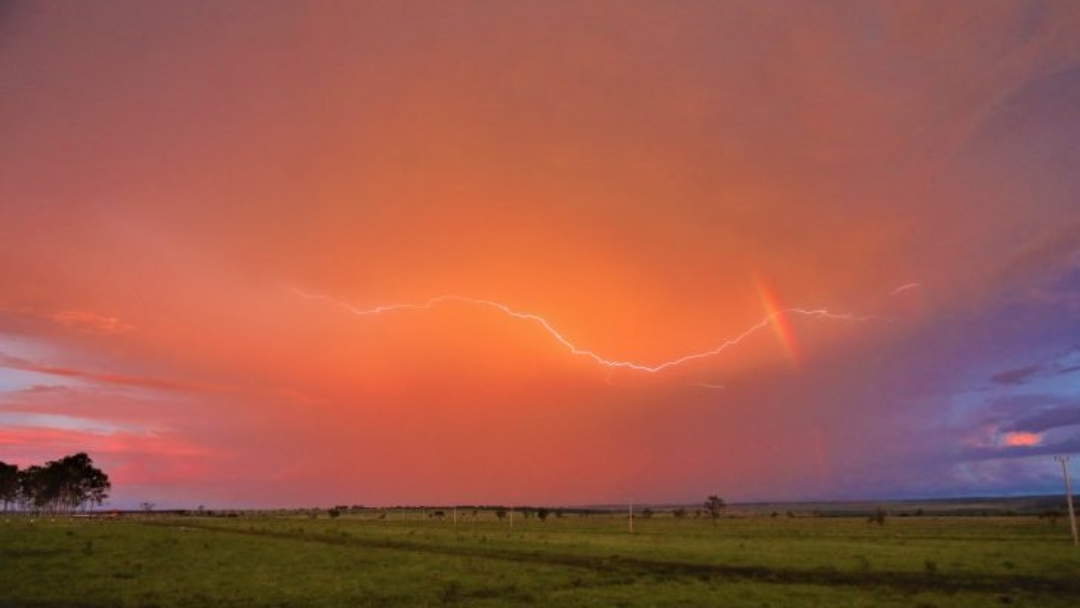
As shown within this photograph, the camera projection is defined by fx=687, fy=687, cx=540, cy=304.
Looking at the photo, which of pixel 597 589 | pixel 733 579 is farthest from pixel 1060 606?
pixel 597 589

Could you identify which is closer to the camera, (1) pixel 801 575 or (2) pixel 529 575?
(2) pixel 529 575

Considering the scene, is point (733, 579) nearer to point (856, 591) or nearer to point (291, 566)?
point (856, 591)

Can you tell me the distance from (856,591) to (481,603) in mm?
19285

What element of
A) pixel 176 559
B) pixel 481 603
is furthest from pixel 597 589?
pixel 176 559

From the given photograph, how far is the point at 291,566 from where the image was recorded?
47.7m

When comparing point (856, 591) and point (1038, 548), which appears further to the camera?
point (1038, 548)

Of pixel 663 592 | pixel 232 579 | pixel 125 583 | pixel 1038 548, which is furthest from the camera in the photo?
pixel 1038 548

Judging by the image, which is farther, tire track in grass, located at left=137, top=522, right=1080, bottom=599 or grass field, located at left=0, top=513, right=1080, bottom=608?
tire track in grass, located at left=137, top=522, right=1080, bottom=599

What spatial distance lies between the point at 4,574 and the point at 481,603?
30.0 metres

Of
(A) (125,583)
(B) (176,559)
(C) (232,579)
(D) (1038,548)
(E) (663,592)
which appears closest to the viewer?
(E) (663,592)

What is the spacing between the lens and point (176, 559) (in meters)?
51.3

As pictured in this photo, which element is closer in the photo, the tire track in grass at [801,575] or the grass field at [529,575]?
the grass field at [529,575]

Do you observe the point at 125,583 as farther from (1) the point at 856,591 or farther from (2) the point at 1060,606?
(2) the point at 1060,606

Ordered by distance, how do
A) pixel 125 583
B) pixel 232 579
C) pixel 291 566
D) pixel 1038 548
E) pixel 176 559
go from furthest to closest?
pixel 1038 548 → pixel 176 559 → pixel 291 566 → pixel 232 579 → pixel 125 583
